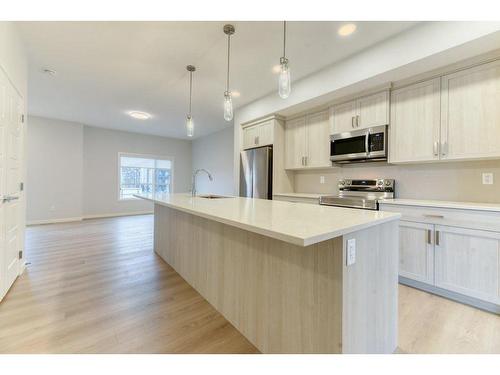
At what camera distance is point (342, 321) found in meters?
1.03

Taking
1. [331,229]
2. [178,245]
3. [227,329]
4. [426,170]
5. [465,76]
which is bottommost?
[227,329]

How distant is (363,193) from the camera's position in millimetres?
3121

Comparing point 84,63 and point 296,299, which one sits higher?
point 84,63

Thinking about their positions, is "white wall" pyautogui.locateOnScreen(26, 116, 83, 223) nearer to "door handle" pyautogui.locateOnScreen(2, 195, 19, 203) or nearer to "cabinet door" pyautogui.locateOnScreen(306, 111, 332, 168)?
"door handle" pyautogui.locateOnScreen(2, 195, 19, 203)

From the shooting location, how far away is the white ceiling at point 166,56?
7.44 feet

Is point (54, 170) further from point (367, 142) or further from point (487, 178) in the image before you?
point (487, 178)

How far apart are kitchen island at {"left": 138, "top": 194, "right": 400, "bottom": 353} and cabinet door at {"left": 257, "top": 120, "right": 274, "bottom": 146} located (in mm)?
2599

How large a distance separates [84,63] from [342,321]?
13.0 ft

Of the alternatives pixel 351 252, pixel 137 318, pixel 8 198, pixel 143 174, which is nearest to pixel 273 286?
pixel 351 252

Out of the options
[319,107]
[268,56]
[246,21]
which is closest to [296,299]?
[246,21]

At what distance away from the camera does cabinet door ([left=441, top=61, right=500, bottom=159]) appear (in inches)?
80.7

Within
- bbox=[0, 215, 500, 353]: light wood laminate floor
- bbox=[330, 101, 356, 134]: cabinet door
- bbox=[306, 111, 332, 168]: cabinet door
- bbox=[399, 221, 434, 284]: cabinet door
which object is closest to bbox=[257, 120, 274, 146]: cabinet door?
bbox=[306, 111, 332, 168]: cabinet door

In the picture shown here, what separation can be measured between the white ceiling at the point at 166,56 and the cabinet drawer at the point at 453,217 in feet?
5.57

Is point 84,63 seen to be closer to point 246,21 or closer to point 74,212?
point 246,21
